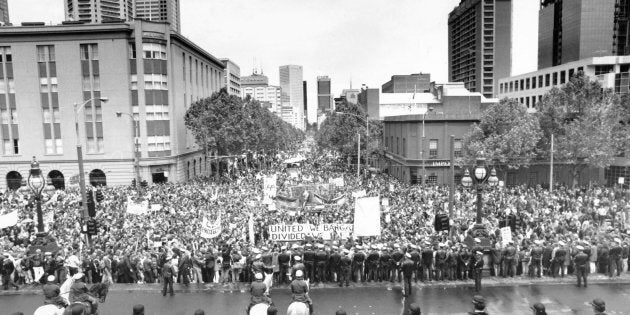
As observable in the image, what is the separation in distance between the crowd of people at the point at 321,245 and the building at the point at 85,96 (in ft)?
64.9

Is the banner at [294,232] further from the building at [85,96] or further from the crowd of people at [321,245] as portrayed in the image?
the building at [85,96]

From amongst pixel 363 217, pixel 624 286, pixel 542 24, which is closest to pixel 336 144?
pixel 363 217

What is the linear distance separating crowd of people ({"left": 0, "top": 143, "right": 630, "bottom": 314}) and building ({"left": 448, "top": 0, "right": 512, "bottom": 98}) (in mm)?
140136

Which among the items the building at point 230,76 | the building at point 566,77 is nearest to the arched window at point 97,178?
the building at point 566,77

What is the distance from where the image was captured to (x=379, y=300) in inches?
598

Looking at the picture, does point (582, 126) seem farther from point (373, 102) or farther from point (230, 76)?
point (230, 76)

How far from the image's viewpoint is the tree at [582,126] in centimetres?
3866

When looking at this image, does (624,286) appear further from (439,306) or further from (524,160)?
(524,160)

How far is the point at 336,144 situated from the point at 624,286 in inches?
1968

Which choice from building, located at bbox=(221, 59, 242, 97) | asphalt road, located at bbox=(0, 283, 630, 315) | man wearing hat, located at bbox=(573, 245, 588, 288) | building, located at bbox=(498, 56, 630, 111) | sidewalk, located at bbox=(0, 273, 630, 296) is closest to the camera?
asphalt road, located at bbox=(0, 283, 630, 315)

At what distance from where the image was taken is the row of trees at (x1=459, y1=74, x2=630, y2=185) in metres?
38.8

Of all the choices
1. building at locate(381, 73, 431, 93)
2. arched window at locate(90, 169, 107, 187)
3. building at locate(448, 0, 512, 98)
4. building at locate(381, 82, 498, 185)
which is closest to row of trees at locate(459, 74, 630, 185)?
building at locate(381, 82, 498, 185)

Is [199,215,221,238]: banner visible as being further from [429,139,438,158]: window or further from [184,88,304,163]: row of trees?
[184,88,304,163]: row of trees

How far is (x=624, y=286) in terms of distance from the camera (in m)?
16.3
